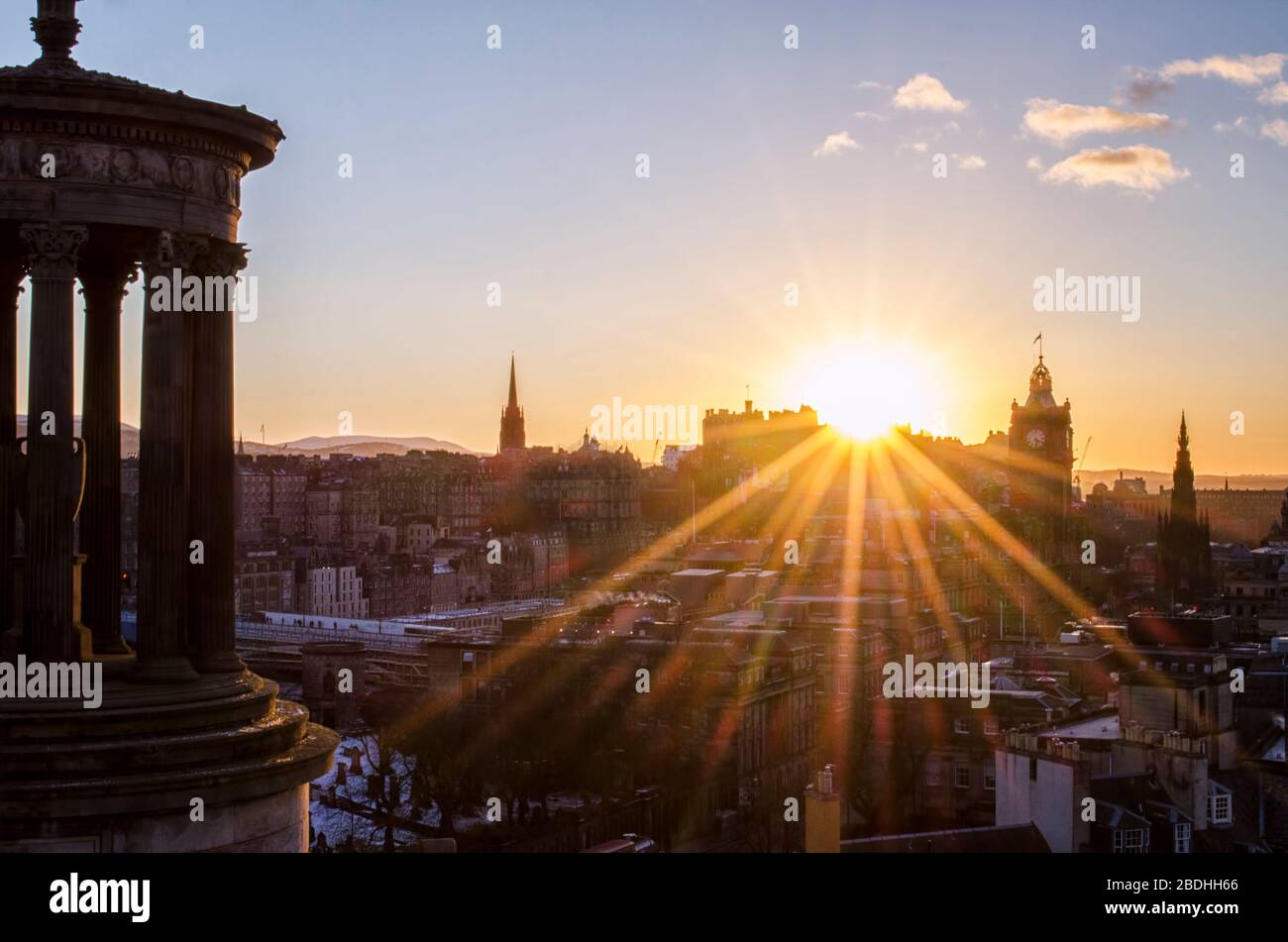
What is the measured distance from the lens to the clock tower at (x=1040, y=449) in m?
110

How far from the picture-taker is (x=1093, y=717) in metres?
35.3

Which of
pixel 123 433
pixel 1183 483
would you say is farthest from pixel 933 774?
pixel 1183 483

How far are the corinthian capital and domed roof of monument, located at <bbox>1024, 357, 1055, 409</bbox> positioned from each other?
Answer: 356 ft

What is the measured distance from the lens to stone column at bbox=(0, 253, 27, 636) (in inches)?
334

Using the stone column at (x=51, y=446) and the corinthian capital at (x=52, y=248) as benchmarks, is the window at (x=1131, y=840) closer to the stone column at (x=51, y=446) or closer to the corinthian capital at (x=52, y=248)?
the stone column at (x=51, y=446)

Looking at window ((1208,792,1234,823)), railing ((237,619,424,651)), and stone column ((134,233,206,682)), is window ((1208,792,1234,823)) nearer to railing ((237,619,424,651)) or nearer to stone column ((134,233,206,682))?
stone column ((134,233,206,682))

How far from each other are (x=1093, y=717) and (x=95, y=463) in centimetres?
2952

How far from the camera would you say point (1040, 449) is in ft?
367

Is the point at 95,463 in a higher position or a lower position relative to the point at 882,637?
higher

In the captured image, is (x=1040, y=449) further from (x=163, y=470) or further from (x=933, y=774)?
(x=163, y=470)

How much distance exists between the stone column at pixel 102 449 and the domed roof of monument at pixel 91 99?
901mm

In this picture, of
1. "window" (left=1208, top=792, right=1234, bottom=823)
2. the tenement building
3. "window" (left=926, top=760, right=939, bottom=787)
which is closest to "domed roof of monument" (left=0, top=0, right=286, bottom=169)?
the tenement building
